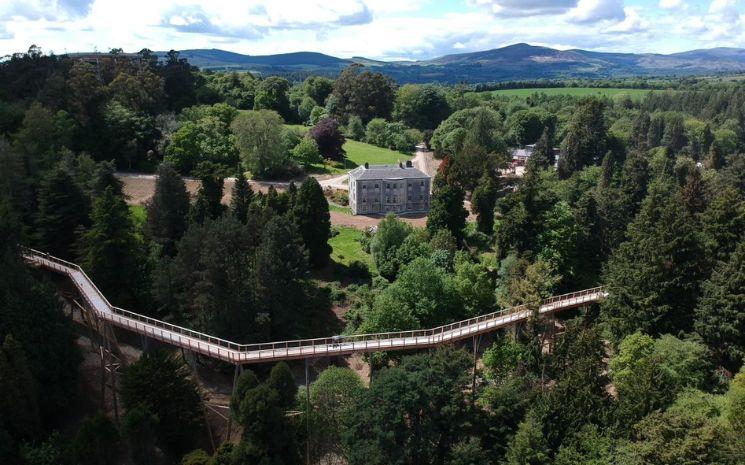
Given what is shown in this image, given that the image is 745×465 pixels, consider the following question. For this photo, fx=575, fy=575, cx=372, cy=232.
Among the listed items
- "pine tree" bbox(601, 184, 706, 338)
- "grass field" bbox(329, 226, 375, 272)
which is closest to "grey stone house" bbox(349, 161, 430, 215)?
"grass field" bbox(329, 226, 375, 272)

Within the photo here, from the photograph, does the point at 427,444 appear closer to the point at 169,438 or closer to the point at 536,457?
the point at 536,457

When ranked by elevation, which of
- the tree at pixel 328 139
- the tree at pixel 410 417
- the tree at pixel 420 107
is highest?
the tree at pixel 420 107

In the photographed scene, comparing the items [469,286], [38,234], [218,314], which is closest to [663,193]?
[469,286]

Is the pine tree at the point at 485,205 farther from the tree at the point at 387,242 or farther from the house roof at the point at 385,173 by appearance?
the tree at the point at 387,242

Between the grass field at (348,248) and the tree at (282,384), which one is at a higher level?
the grass field at (348,248)

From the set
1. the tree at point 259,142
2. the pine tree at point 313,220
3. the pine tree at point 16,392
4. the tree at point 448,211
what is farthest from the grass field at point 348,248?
the pine tree at point 16,392

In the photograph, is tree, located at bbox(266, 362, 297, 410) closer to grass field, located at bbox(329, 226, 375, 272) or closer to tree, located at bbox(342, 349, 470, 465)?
tree, located at bbox(342, 349, 470, 465)
